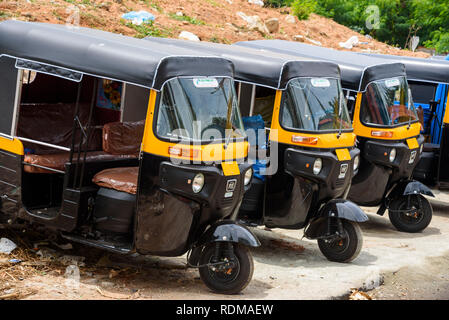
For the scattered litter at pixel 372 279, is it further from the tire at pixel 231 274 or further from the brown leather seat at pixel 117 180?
the brown leather seat at pixel 117 180

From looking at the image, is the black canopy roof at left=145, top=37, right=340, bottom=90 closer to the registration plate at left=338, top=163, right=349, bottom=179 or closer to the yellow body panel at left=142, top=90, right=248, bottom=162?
the registration plate at left=338, top=163, right=349, bottom=179

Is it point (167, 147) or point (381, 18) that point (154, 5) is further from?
point (381, 18)

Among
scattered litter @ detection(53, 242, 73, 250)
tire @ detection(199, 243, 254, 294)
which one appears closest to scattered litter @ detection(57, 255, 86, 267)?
scattered litter @ detection(53, 242, 73, 250)

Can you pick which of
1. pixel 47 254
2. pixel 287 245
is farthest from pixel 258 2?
pixel 47 254

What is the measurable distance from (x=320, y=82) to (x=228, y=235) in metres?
2.63

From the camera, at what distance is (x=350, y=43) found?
88.7ft

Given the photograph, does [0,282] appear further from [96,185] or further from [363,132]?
[363,132]

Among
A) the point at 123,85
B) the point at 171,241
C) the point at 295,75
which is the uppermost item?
the point at 295,75

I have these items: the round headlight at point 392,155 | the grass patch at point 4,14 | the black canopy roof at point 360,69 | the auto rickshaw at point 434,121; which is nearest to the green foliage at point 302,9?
the grass patch at point 4,14

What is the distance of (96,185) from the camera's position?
280 inches

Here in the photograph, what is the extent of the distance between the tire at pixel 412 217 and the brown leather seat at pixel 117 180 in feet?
15.1

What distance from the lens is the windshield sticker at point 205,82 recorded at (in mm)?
6605

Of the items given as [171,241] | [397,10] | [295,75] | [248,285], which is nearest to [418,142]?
[295,75]
